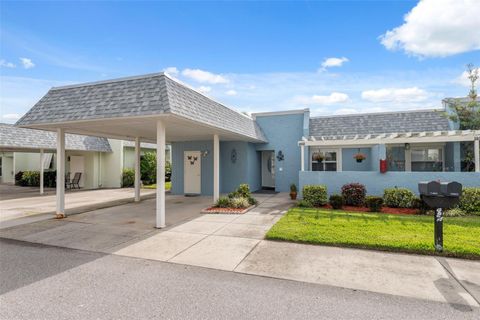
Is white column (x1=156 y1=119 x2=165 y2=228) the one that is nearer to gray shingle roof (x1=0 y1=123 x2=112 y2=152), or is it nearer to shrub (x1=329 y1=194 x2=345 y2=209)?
shrub (x1=329 y1=194 x2=345 y2=209)

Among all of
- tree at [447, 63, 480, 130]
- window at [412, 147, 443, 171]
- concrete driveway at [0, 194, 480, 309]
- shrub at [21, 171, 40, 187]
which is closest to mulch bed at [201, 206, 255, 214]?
concrete driveway at [0, 194, 480, 309]

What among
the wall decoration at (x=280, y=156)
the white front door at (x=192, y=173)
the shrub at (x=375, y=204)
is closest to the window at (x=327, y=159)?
the wall decoration at (x=280, y=156)

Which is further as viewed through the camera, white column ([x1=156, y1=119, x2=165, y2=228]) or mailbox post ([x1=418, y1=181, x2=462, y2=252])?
white column ([x1=156, y1=119, x2=165, y2=228])

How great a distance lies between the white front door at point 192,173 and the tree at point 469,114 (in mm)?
12536

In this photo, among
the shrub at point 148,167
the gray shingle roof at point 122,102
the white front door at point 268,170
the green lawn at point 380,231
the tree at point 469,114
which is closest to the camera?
the green lawn at point 380,231

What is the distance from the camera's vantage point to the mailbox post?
195 inches

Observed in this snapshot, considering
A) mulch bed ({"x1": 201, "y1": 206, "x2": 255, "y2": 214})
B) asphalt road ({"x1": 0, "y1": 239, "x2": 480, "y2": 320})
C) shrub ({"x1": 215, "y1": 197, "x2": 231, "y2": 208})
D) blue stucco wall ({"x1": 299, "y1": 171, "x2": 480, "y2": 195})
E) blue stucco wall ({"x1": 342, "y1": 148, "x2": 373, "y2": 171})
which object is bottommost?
asphalt road ({"x1": 0, "y1": 239, "x2": 480, "y2": 320})

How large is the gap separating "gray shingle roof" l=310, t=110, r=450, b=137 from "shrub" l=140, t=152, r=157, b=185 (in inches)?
490

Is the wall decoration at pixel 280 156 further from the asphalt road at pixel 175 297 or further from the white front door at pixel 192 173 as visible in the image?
the asphalt road at pixel 175 297

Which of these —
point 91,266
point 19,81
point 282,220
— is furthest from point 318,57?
point 19,81

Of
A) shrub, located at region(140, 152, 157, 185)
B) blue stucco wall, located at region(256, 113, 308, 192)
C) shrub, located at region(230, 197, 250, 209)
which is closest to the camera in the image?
shrub, located at region(230, 197, 250, 209)

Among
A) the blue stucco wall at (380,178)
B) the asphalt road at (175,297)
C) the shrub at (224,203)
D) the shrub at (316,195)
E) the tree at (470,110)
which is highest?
the tree at (470,110)

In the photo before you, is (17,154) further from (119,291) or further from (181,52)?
(119,291)

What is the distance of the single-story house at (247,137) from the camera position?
754 centimetres
